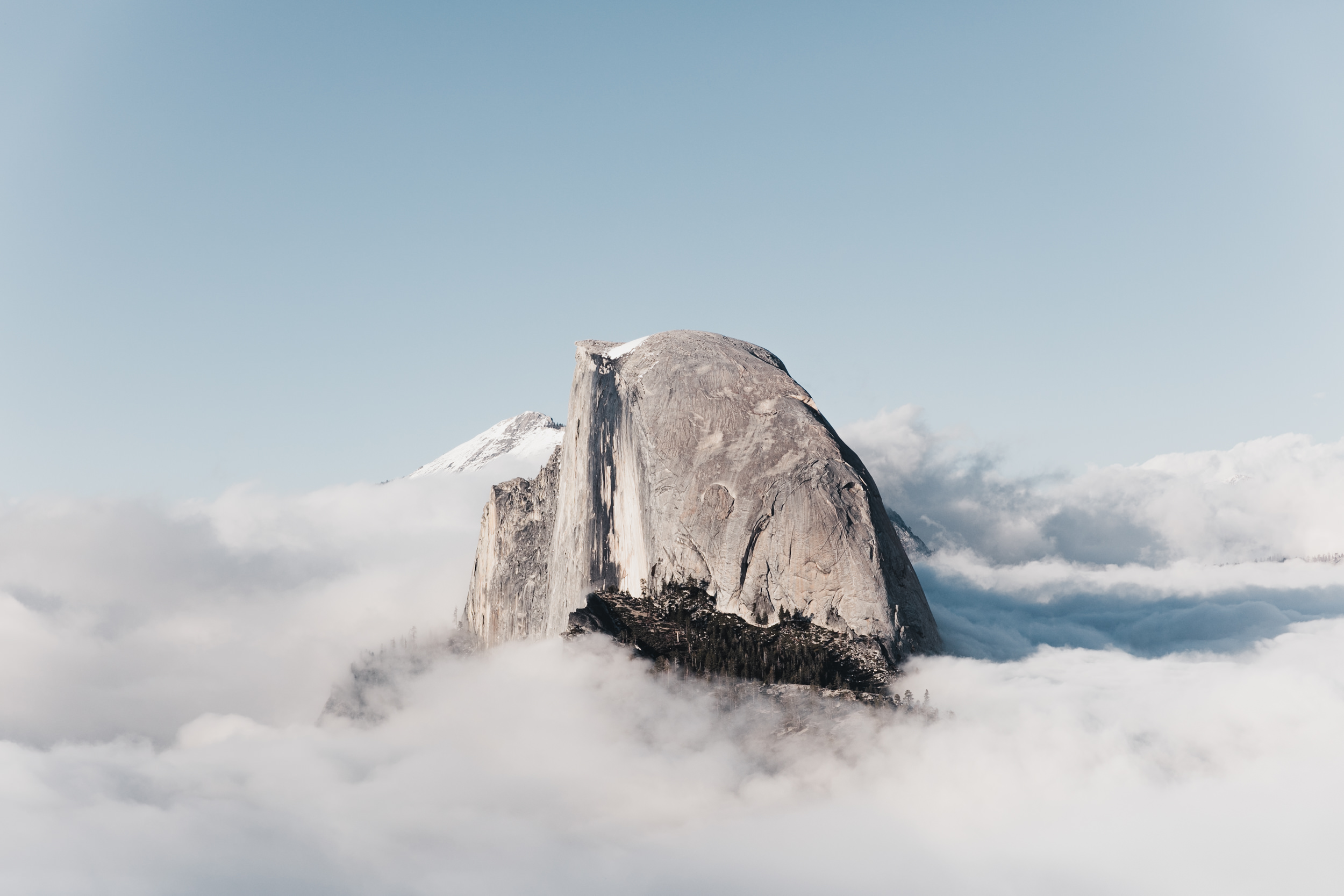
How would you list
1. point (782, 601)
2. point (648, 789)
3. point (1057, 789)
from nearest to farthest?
1. point (782, 601)
2. point (1057, 789)
3. point (648, 789)

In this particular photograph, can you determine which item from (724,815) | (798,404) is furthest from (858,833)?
(798,404)

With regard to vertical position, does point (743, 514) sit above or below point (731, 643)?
above

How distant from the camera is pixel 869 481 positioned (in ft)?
601

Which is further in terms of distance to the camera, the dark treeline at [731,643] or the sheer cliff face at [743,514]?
the sheer cliff face at [743,514]

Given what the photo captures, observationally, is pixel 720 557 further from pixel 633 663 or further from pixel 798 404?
pixel 798 404

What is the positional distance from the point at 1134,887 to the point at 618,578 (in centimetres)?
12941

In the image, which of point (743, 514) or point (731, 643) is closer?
point (731, 643)

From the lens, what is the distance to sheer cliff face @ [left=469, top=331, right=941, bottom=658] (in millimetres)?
165500

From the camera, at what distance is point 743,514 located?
174000 mm

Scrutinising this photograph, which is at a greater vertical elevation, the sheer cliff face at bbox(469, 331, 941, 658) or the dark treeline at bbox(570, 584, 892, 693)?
the sheer cliff face at bbox(469, 331, 941, 658)

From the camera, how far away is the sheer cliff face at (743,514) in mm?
165500

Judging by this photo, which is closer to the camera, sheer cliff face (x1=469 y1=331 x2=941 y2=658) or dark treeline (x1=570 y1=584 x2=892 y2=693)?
dark treeline (x1=570 y1=584 x2=892 y2=693)

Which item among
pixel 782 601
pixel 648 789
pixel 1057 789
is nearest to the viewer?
pixel 782 601

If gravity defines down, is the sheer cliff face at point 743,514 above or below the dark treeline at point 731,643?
above
